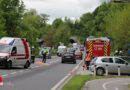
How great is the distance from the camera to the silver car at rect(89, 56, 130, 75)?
2467 centimetres

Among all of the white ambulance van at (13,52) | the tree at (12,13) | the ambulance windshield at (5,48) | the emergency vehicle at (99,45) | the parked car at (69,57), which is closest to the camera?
the white ambulance van at (13,52)

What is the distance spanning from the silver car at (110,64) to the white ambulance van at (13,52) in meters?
6.55

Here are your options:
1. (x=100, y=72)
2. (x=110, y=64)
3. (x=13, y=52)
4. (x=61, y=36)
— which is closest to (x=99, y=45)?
(x=110, y=64)

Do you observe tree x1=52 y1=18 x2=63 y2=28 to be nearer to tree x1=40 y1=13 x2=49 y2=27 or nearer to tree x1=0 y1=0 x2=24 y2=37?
tree x1=40 y1=13 x2=49 y2=27

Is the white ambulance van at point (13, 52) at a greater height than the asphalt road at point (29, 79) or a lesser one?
greater

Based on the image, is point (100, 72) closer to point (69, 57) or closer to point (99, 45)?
point (99, 45)

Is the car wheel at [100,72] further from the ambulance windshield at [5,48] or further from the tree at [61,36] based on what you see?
the tree at [61,36]

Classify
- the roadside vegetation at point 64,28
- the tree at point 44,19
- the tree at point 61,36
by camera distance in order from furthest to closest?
the tree at point 44,19, the tree at point 61,36, the roadside vegetation at point 64,28

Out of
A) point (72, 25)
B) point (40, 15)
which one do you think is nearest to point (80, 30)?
point (72, 25)

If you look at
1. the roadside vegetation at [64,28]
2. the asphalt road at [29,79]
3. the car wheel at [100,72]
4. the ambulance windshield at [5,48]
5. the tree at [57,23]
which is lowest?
the asphalt road at [29,79]

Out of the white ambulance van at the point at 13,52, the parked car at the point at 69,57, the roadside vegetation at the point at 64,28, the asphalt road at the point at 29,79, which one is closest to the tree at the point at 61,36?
the roadside vegetation at the point at 64,28

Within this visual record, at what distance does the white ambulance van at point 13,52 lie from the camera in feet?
88.2

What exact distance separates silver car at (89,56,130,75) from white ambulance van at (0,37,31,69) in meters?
6.55

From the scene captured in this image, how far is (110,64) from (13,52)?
308 inches
